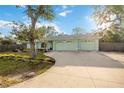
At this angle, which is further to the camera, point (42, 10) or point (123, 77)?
point (42, 10)

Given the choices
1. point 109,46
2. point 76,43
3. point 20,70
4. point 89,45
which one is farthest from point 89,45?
point 20,70

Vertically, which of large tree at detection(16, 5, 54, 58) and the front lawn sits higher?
large tree at detection(16, 5, 54, 58)

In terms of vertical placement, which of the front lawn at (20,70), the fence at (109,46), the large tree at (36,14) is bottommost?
the front lawn at (20,70)

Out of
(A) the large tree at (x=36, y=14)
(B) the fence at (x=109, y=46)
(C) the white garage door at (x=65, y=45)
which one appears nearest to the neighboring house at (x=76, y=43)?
(C) the white garage door at (x=65, y=45)

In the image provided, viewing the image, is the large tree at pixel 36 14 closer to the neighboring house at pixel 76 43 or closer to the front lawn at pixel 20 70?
the front lawn at pixel 20 70

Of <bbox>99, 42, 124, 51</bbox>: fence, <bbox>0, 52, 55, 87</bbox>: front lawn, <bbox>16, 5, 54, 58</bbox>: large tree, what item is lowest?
<bbox>0, 52, 55, 87</bbox>: front lawn

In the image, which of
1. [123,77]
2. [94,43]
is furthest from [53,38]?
[123,77]

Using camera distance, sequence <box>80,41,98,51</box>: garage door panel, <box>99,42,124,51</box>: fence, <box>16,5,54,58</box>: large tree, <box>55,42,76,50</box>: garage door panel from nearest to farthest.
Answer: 1. <box>16,5,54,58</box>: large tree
2. <box>80,41,98,51</box>: garage door panel
3. <box>55,42,76,50</box>: garage door panel
4. <box>99,42,124,51</box>: fence

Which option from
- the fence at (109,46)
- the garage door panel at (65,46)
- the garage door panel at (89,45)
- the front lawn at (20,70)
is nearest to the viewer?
the front lawn at (20,70)

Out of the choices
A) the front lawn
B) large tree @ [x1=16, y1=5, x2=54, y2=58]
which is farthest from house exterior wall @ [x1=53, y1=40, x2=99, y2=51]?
the front lawn

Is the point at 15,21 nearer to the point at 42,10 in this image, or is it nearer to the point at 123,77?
the point at 42,10

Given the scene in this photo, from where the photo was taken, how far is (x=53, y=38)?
19.5 m

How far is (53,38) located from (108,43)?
5339 mm

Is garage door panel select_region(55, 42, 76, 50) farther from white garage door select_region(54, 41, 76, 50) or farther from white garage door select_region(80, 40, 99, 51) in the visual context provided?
white garage door select_region(80, 40, 99, 51)
